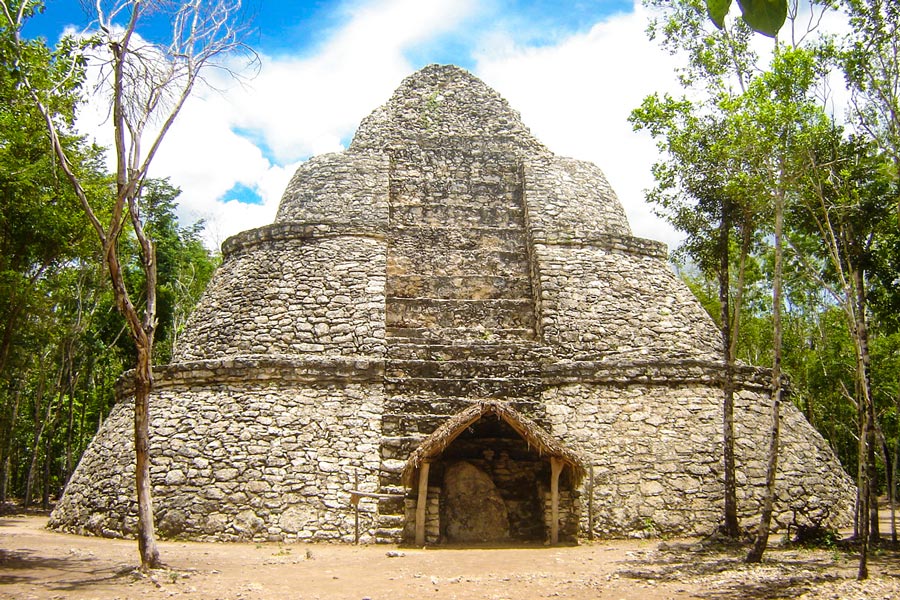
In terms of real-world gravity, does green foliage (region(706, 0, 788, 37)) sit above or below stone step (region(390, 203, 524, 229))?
below

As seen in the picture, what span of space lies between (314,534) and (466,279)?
5361mm

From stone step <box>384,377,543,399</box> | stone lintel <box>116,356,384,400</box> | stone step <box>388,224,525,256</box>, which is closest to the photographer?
stone step <box>384,377,543,399</box>

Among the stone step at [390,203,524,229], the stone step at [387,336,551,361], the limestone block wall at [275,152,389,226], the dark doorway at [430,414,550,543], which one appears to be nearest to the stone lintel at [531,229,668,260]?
the stone step at [390,203,524,229]

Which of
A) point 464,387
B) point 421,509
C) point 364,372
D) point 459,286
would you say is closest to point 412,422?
point 464,387

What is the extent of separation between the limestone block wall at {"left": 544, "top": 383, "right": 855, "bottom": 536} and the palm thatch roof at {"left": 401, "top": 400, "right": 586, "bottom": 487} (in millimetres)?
1134

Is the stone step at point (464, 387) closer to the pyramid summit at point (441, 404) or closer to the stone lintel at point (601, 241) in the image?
the pyramid summit at point (441, 404)

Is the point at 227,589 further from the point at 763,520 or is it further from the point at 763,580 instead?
the point at 763,520

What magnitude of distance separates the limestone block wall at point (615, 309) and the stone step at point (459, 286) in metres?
0.63

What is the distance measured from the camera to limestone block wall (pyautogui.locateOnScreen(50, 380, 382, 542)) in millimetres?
8984

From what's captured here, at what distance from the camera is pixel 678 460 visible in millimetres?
9688

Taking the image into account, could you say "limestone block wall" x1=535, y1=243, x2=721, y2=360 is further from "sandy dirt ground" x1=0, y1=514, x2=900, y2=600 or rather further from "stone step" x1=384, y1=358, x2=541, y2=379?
"sandy dirt ground" x1=0, y1=514, x2=900, y2=600

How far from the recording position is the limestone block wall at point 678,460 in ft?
30.6

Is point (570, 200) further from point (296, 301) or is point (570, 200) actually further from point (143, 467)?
point (143, 467)

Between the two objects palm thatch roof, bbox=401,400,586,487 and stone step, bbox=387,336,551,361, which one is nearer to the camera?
palm thatch roof, bbox=401,400,586,487
